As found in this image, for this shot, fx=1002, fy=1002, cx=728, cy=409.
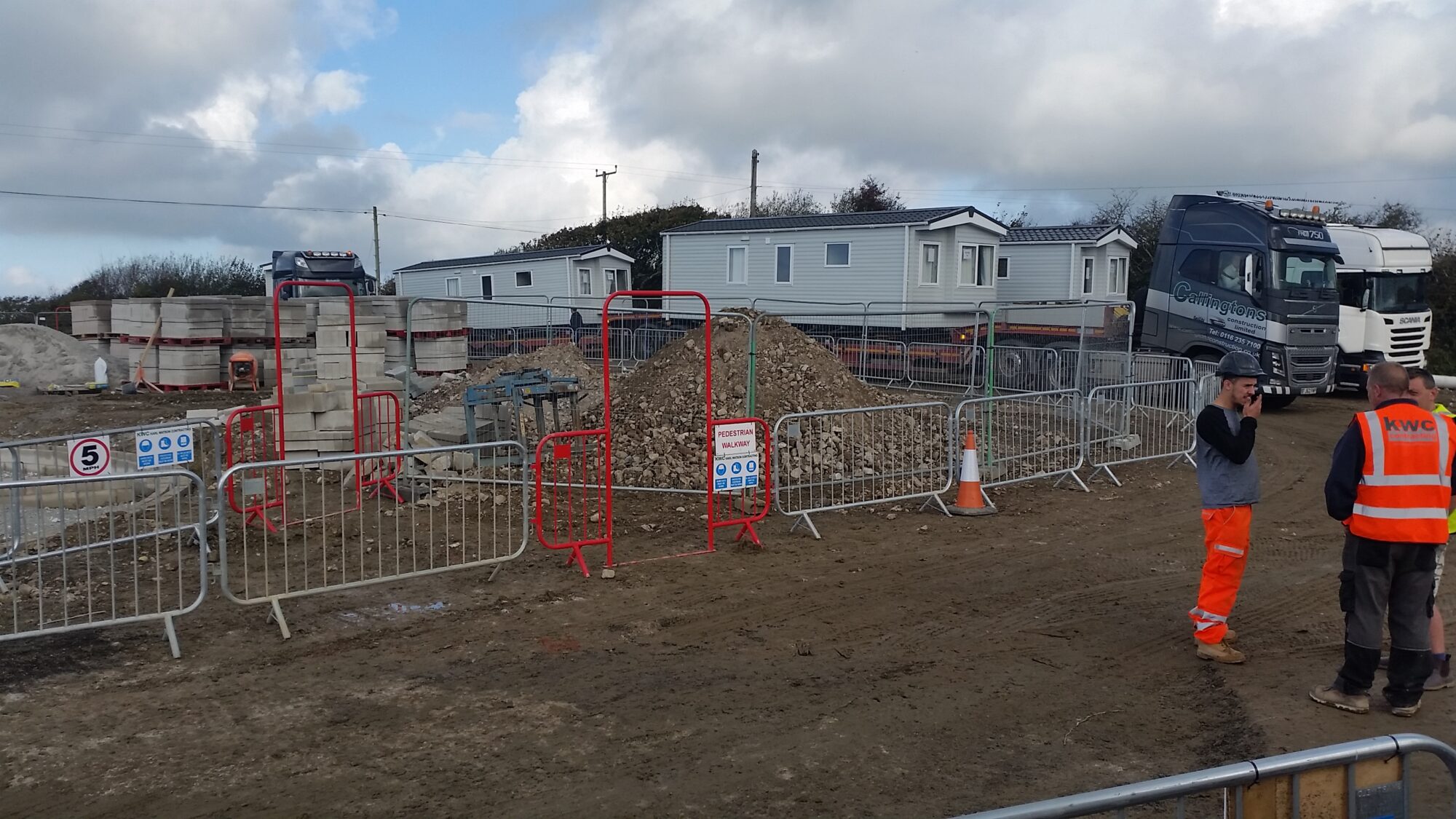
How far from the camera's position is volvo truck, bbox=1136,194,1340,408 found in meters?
18.4

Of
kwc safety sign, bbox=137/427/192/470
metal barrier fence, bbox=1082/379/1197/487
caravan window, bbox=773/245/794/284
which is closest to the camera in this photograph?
kwc safety sign, bbox=137/427/192/470

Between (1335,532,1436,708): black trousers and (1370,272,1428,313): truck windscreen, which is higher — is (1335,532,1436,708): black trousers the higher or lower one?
the lower one

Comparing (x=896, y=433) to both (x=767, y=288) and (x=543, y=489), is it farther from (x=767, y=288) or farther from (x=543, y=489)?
(x=767, y=288)

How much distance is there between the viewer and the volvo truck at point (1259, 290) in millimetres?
18438

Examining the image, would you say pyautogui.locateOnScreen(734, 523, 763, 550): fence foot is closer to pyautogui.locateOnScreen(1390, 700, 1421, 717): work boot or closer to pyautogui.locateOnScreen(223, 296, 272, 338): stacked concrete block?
pyautogui.locateOnScreen(1390, 700, 1421, 717): work boot

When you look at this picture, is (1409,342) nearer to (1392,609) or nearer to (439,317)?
(1392,609)

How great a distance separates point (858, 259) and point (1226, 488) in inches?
883

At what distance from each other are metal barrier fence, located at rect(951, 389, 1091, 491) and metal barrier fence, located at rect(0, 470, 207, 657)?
8.05 m

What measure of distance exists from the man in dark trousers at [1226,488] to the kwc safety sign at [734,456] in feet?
12.4

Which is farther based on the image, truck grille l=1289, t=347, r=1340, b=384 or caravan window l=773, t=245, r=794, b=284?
caravan window l=773, t=245, r=794, b=284

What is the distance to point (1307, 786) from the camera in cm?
293

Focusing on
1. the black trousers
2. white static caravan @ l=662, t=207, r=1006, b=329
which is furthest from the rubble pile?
white static caravan @ l=662, t=207, r=1006, b=329

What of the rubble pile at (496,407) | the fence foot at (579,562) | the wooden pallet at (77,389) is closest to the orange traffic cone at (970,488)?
the fence foot at (579,562)

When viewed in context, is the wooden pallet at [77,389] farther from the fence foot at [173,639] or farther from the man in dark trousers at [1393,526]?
the man in dark trousers at [1393,526]
